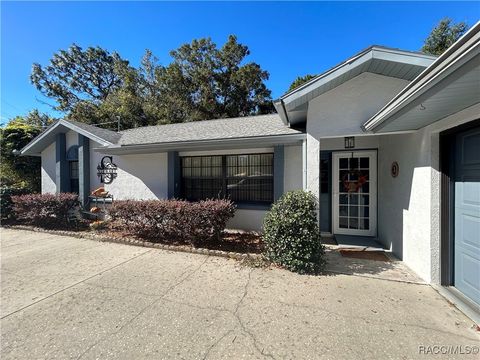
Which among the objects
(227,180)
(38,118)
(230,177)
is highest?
(38,118)

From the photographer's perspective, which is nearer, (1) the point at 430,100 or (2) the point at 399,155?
(1) the point at 430,100

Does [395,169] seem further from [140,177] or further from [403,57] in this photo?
[140,177]

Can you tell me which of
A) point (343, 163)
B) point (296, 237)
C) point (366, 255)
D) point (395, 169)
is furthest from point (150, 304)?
point (343, 163)

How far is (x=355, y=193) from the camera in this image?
20.8 ft

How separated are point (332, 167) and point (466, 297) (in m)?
3.92

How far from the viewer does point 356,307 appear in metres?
3.07

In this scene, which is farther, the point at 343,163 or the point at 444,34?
the point at 444,34

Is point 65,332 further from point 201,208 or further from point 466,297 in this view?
point 466,297

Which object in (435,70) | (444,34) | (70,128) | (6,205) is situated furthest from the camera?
(444,34)

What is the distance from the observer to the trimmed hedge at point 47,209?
7.98 m

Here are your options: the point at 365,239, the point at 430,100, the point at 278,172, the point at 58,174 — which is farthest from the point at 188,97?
the point at 430,100

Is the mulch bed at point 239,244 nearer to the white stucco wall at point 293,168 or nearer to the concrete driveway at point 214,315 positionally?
the concrete driveway at point 214,315

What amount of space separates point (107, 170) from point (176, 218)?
5.49 metres

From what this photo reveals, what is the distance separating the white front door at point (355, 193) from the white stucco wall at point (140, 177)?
5932mm
